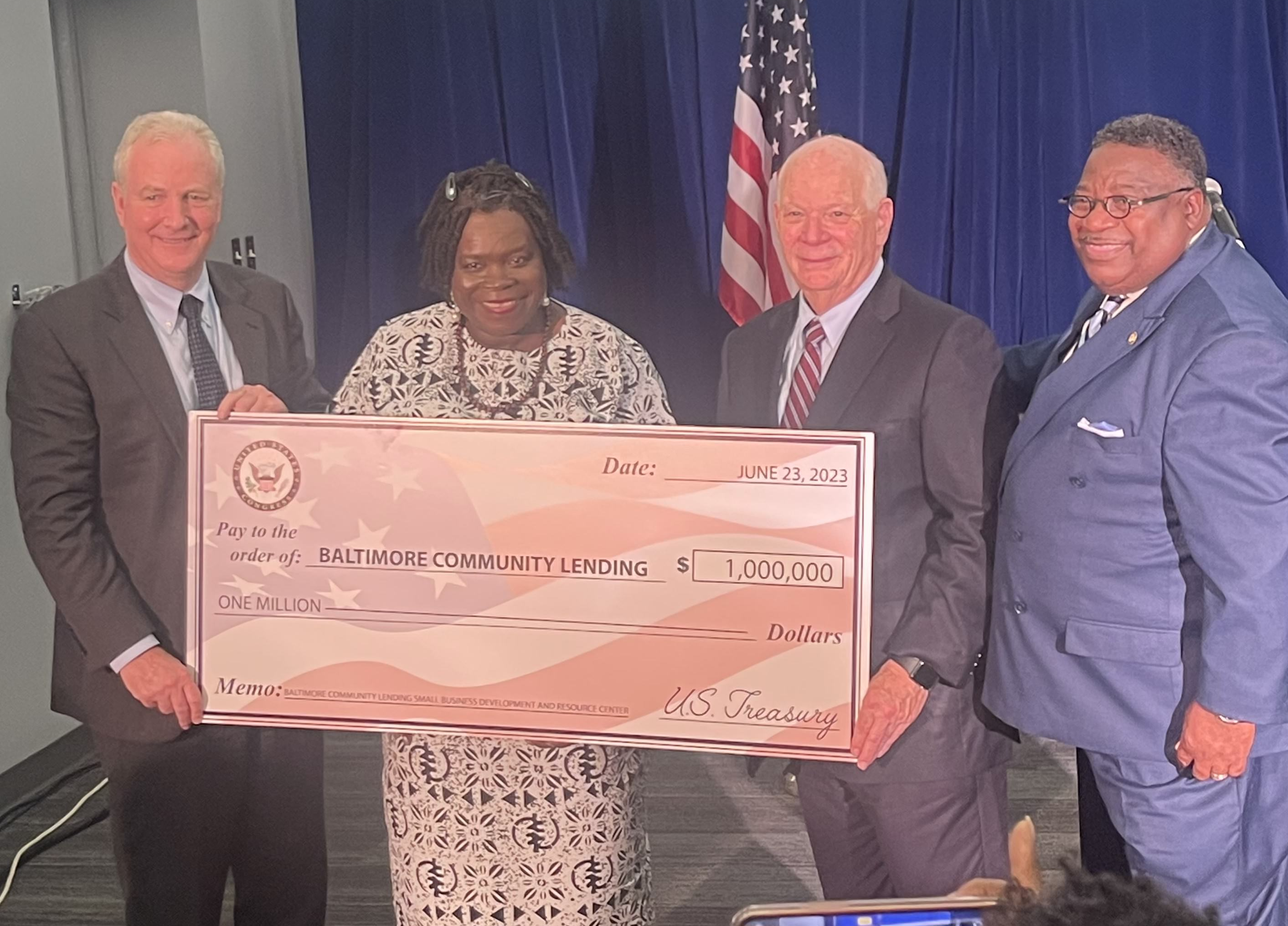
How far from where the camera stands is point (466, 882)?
2.14m

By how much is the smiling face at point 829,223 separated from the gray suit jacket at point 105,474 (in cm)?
109

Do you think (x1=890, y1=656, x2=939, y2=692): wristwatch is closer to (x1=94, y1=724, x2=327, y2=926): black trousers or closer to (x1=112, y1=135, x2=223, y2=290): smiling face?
(x1=94, y1=724, x2=327, y2=926): black trousers

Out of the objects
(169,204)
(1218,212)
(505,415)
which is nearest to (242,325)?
(169,204)

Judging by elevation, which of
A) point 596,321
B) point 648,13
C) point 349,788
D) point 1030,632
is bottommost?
point 349,788

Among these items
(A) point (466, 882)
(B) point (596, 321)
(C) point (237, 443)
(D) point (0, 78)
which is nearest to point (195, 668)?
(C) point (237, 443)

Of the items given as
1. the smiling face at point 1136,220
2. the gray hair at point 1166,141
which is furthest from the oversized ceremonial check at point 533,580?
the gray hair at point 1166,141

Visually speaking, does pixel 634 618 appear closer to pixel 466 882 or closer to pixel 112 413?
pixel 466 882

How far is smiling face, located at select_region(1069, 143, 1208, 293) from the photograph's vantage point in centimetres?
177

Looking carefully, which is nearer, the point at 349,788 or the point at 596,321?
the point at 596,321

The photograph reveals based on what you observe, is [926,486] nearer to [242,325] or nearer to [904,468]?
[904,468]

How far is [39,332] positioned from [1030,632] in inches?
67.0

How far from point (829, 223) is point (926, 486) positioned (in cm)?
45

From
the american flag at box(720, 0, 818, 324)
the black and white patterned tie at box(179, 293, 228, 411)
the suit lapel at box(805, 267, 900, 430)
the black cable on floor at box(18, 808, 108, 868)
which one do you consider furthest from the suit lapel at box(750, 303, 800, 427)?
the black cable on floor at box(18, 808, 108, 868)

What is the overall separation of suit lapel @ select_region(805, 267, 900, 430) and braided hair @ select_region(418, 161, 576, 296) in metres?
0.49
